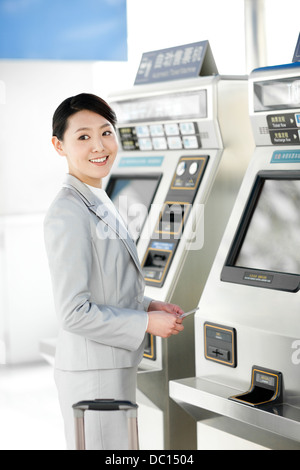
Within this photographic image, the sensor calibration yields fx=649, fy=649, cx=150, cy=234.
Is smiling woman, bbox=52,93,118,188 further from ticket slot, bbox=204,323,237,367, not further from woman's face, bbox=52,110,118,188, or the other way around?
ticket slot, bbox=204,323,237,367

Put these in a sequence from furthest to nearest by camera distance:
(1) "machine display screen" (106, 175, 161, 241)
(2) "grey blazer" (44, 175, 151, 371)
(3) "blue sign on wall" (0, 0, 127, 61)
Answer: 1. (3) "blue sign on wall" (0, 0, 127, 61)
2. (1) "machine display screen" (106, 175, 161, 241)
3. (2) "grey blazer" (44, 175, 151, 371)

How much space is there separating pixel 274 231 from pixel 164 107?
0.94 meters

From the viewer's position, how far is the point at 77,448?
1.64 m

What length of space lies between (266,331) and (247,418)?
0.95 feet

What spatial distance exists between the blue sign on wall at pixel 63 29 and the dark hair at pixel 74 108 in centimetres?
275

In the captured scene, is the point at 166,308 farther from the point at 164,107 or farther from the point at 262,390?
the point at 164,107

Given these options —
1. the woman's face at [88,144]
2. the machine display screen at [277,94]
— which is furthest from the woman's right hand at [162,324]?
the machine display screen at [277,94]

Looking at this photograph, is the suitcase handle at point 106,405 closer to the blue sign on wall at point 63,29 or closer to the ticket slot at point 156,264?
the ticket slot at point 156,264

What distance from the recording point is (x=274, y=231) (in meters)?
2.44

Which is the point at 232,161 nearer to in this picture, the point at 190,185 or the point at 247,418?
the point at 190,185

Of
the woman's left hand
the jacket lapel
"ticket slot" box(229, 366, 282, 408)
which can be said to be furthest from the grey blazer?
"ticket slot" box(229, 366, 282, 408)

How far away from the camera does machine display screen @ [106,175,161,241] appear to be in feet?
10.3

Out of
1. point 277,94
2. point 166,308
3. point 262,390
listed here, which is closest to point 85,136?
point 166,308

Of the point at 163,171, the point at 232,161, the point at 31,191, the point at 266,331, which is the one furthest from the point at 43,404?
the point at 266,331
